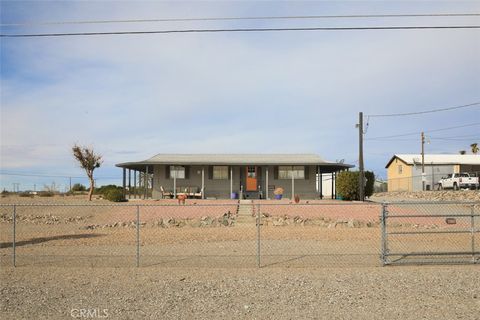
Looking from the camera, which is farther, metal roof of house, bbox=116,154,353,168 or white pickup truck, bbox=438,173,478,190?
white pickup truck, bbox=438,173,478,190

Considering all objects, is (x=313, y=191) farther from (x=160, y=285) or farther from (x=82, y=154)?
(x=160, y=285)

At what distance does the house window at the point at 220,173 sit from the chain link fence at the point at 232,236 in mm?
8223

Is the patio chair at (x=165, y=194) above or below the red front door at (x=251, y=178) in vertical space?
below

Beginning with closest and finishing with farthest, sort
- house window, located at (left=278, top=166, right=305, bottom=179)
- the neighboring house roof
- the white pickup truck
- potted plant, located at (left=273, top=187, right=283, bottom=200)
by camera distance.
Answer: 1. potted plant, located at (left=273, top=187, right=283, bottom=200)
2. house window, located at (left=278, top=166, right=305, bottom=179)
3. the white pickup truck
4. the neighboring house roof

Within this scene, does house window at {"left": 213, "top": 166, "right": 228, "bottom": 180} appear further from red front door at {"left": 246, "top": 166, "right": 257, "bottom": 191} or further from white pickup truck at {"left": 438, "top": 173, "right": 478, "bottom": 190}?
white pickup truck at {"left": 438, "top": 173, "right": 478, "bottom": 190}

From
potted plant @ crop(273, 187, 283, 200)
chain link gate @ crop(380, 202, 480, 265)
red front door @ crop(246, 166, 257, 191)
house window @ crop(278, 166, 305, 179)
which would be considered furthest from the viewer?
red front door @ crop(246, 166, 257, 191)

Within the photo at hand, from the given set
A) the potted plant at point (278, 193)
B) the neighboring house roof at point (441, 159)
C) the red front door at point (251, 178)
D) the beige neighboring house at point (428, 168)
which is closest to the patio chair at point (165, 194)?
the red front door at point (251, 178)

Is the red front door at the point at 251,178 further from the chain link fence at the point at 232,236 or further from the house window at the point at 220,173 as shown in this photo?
the chain link fence at the point at 232,236

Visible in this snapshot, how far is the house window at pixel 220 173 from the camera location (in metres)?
32.2

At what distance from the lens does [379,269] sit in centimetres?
1002

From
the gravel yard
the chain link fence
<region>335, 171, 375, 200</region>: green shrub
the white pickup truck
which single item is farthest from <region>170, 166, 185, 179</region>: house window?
the white pickup truck

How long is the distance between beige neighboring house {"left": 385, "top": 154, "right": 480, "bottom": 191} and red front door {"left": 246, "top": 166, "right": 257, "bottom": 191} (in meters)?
27.3

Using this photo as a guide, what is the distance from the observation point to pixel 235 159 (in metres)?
32.9

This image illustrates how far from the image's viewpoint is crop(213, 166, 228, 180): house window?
3219cm
